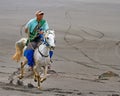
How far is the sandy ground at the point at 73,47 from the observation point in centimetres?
1683

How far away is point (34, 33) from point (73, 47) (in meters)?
9.75

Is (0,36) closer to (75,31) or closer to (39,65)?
(75,31)

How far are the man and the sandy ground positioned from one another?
3.26 ft

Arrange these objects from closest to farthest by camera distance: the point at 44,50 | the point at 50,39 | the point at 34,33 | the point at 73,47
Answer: the point at 50,39
the point at 44,50
the point at 34,33
the point at 73,47

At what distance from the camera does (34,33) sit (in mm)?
16797

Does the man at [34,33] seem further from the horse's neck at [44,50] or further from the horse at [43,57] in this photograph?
the horse's neck at [44,50]

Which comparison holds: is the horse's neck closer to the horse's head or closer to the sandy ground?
the horse's head

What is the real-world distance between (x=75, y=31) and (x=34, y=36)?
48.7 feet

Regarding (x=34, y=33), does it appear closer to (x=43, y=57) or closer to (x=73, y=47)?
(x=43, y=57)

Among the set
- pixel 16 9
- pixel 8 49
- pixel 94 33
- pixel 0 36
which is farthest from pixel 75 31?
pixel 16 9

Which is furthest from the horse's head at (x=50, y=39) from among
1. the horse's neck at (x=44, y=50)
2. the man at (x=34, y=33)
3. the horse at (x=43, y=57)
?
the man at (x=34, y=33)

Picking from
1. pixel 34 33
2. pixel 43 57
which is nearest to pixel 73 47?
pixel 34 33

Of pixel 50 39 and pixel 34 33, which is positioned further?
pixel 34 33

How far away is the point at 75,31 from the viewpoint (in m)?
31.5
